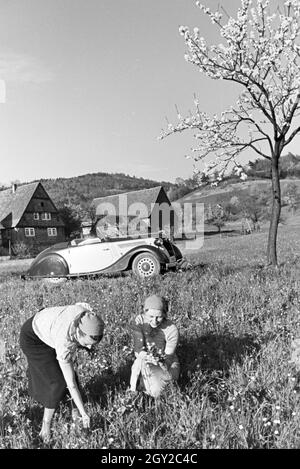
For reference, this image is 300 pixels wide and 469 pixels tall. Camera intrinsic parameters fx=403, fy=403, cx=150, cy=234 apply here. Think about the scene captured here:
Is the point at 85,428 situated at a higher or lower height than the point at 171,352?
lower

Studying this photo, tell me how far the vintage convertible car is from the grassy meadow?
2.82m

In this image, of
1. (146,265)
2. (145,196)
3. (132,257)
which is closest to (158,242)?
(146,265)

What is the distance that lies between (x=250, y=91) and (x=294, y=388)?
928 cm

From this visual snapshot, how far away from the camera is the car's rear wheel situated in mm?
11078

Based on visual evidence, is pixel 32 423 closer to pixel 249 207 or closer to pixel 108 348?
pixel 108 348

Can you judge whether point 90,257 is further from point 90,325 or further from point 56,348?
point 90,325

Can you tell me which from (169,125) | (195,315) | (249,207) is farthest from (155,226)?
(195,315)

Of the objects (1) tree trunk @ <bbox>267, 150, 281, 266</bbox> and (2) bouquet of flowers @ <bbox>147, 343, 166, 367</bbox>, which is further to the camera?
(1) tree trunk @ <bbox>267, 150, 281, 266</bbox>

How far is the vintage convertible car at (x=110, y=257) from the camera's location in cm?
1112

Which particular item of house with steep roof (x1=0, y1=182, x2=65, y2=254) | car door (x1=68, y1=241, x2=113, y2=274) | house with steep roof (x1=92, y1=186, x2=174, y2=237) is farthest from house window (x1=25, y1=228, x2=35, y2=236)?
car door (x1=68, y1=241, x2=113, y2=274)

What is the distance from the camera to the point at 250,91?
37.3ft

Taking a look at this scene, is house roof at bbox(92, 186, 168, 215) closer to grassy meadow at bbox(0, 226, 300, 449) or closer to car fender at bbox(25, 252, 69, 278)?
car fender at bbox(25, 252, 69, 278)

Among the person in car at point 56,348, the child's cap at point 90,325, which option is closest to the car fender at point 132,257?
the person in car at point 56,348

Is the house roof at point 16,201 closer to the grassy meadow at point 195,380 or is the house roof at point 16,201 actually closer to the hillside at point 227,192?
the hillside at point 227,192
